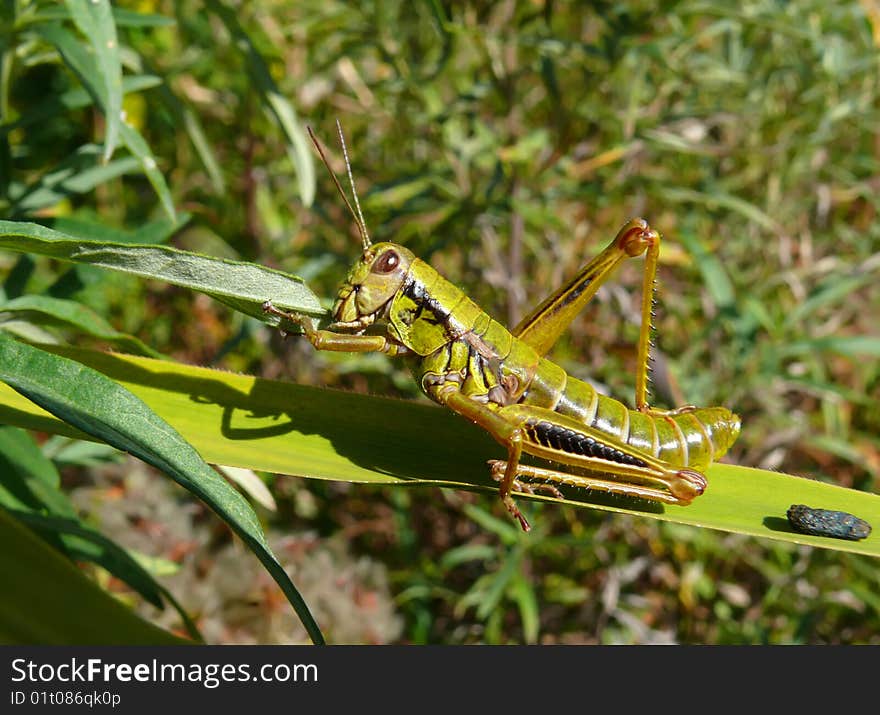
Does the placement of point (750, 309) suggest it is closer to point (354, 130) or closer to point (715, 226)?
point (715, 226)

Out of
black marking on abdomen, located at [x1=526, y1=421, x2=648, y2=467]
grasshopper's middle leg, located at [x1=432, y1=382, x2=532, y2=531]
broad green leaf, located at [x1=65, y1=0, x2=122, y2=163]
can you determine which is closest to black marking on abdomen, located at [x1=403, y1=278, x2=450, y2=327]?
grasshopper's middle leg, located at [x1=432, y1=382, x2=532, y2=531]

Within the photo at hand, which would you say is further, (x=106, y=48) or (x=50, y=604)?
(x=106, y=48)

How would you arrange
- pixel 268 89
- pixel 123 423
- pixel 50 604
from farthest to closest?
pixel 268 89, pixel 50 604, pixel 123 423

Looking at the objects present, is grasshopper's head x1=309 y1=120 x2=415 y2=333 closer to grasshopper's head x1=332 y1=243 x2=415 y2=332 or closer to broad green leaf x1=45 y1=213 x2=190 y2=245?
grasshopper's head x1=332 y1=243 x2=415 y2=332

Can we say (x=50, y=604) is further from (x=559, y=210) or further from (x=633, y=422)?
(x=559, y=210)

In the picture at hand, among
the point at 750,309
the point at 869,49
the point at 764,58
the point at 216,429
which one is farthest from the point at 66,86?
the point at 869,49

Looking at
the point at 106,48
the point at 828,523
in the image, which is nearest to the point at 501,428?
the point at 828,523

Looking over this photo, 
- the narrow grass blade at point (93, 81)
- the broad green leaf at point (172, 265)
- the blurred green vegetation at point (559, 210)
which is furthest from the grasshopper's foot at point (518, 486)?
the blurred green vegetation at point (559, 210)
